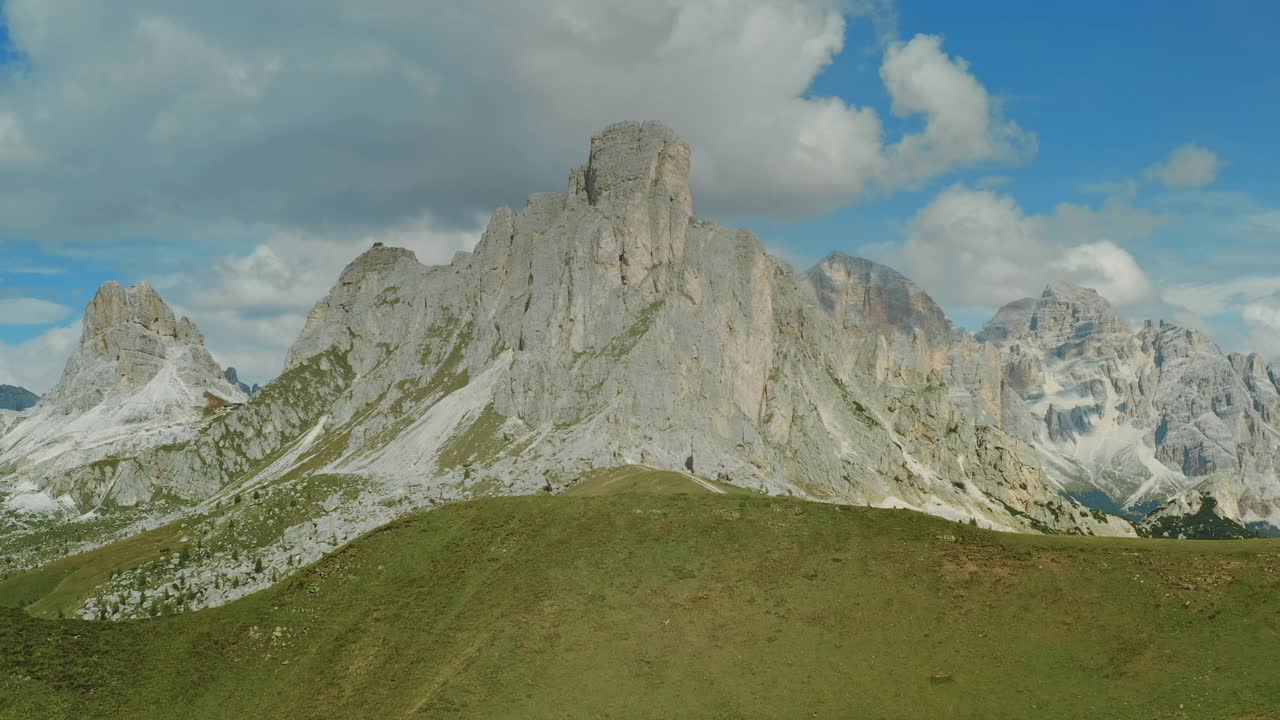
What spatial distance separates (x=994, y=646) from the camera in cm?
5831

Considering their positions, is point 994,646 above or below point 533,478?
below

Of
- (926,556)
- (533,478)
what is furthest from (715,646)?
(533,478)

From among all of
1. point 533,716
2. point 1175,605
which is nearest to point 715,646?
point 533,716

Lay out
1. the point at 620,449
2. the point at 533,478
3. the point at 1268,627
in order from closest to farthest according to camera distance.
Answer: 1. the point at 1268,627
2. the point at 533,478
3. the point at 620,449

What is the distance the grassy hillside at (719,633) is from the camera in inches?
2164

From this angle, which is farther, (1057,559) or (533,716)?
(1057,559)

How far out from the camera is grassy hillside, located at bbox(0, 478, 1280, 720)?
180 feet

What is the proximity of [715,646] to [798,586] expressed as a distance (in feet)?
29.6

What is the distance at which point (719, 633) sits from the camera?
211 feet

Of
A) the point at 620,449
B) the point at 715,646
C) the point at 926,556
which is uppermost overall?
the point at 620,449

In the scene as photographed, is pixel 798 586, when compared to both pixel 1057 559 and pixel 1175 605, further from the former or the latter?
pixel 1175 605

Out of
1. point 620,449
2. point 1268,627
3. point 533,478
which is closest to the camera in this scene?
point 1268,627

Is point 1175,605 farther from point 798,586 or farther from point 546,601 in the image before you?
point 546,601

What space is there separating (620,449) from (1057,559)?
5426 inches
